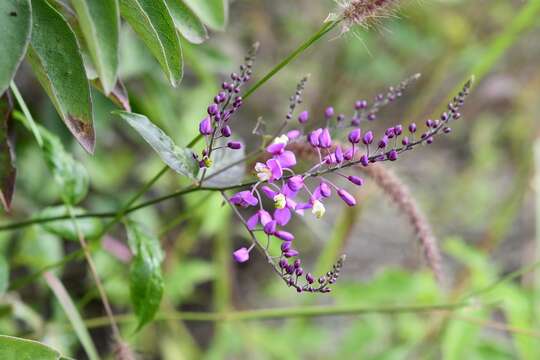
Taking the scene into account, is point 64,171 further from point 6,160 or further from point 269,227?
point 269,227

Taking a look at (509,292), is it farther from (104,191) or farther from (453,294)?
(104,191)

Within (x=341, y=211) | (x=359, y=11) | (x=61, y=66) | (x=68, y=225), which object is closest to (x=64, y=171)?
(x=68, y=225)

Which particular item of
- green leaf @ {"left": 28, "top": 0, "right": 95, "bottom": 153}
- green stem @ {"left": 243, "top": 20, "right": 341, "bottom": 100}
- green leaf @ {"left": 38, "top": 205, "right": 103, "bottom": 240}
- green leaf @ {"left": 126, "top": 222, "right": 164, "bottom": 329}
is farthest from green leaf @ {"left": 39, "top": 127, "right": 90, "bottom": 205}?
green stem @ {"left": 243, "top": 20, "right": 341, "bottom": 100}

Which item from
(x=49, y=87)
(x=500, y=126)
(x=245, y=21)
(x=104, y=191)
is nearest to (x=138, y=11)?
(x=49, y=87)

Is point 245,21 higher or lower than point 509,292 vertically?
higher

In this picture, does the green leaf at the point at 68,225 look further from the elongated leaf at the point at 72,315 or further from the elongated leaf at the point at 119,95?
the elongated leaf at the point at 119,95

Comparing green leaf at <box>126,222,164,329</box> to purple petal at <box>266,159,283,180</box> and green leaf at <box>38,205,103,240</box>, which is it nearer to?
green leaf at <box>38,205,103,240</box>
